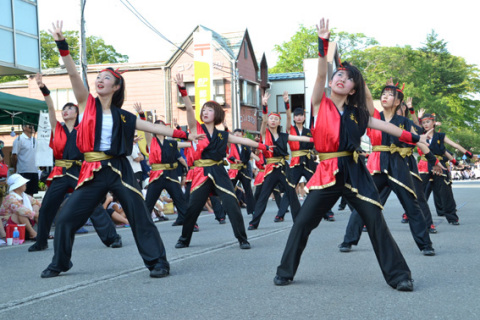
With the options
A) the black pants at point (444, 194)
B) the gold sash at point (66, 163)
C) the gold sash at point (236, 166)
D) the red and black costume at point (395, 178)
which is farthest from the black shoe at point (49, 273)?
the gold sash at point (236, 166)

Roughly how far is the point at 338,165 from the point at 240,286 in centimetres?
142

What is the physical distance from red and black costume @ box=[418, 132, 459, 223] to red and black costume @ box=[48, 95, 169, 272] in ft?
21.6

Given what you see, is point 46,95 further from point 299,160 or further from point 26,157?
point 26,157

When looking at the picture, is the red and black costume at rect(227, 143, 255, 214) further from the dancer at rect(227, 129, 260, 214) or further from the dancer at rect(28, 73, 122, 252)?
the dancer at rect(28, 73, 122, 252)

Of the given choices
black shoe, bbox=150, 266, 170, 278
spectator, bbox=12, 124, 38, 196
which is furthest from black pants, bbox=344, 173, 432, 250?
spectator, bbox=12, 124, 38, 196

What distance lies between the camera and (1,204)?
10492 mm

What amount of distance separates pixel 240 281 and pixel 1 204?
19.9 ft

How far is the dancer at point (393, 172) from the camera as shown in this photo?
25.0ft

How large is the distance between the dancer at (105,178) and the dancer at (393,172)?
9.00ft

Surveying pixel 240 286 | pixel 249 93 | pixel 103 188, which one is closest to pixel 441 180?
pixel 240 286

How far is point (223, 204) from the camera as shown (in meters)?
8.52

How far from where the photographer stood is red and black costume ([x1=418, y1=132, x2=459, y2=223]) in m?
11.4

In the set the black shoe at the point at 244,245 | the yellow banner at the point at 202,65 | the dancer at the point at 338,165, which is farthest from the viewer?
the yellow banner at the point at 202,65

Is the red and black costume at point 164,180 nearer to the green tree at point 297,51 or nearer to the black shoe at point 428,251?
the black shoe at point 428,251
